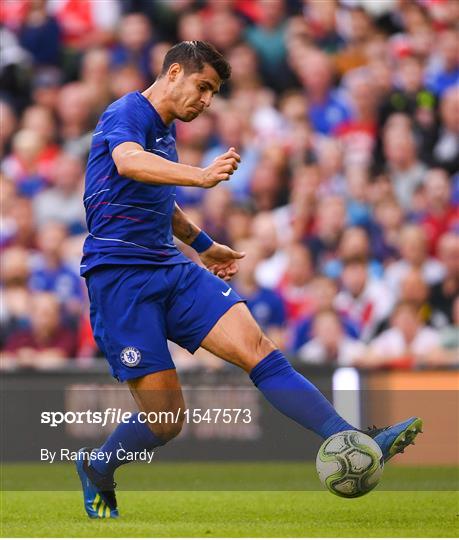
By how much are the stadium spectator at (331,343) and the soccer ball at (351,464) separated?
520 cm

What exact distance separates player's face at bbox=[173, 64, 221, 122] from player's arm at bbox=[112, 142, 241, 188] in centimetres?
50

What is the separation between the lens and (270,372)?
6.35 meters

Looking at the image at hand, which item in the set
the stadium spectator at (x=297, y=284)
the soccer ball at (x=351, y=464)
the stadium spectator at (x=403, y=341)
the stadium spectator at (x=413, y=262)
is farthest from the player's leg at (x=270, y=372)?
the stadium spectator at (x=413, y=262)

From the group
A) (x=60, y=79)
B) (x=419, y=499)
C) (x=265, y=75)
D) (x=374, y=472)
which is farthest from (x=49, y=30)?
(x=374, y=472)

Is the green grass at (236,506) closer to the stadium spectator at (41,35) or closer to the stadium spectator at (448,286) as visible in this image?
the stadium spectator at (448,286)

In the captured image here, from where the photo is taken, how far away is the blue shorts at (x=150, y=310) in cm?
645

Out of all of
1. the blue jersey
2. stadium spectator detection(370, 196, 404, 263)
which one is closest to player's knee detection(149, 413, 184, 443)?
the blue jersey

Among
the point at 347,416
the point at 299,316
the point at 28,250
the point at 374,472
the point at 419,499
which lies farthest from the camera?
the point at 28,250

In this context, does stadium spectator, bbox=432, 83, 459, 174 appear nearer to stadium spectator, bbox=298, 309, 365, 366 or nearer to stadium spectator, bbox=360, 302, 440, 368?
stadium spectator, bbox=360, 302, 440, 368

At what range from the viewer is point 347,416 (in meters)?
10.7

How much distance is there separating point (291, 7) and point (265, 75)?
2.68ft

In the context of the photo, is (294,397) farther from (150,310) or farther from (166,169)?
(166,169)

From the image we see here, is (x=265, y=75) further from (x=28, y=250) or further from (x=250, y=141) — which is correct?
(x=28, y=250)

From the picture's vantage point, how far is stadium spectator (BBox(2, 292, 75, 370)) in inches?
472
